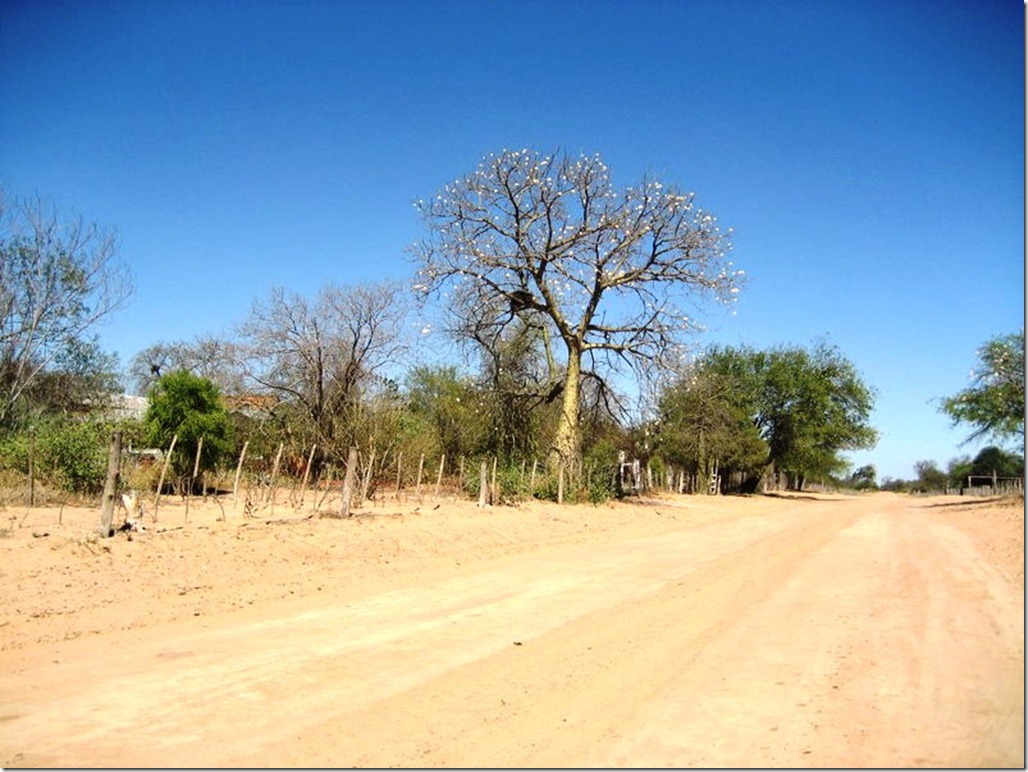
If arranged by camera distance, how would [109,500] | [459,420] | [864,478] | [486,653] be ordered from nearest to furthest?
1. [486,653]
2. [109,500]
3. [459,420]
4. [864,478]

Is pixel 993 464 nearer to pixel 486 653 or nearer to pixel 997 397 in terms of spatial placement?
pixel 997 397

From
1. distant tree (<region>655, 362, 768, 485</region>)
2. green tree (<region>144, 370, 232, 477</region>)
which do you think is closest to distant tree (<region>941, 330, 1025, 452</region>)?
distant tree (<region>655, 362, 768, 485</region>)

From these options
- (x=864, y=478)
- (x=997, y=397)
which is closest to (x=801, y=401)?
(x=997, y=397)

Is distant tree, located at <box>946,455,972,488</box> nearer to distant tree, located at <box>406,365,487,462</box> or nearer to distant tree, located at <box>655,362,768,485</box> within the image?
distant tree, located at <box>655,362,768,485</box>

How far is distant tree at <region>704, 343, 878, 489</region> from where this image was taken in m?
51.5

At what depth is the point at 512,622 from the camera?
8.13 metres

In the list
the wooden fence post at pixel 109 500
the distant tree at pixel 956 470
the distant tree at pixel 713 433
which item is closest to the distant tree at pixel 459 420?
the distant tree at pixel 713 433

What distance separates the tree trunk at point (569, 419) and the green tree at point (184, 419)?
427 inches

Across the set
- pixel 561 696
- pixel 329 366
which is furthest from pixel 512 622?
pixel 329 366

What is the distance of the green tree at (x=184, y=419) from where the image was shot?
74.4 ft

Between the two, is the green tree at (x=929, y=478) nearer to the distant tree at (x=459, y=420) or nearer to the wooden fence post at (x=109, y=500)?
the distant tree at (x=459, y=420)

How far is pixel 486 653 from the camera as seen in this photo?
6883 mm

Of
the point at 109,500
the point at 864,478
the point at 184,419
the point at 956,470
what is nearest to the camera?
the point at 109,500

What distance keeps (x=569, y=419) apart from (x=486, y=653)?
62.9 feet
